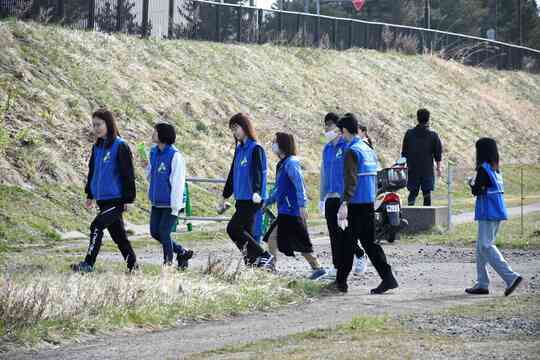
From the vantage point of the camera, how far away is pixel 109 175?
13039 millimetres

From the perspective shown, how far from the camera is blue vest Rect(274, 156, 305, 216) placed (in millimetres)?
13586

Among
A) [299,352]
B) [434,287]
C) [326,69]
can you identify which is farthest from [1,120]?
[326,69]

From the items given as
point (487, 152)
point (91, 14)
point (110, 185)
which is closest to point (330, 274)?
point (487, 152)

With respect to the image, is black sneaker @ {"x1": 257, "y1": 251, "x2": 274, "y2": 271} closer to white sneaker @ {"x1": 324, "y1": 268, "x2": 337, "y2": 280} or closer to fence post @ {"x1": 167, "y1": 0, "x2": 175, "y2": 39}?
white sneaker @ {"x1": 324, "y1": 268, "x2": 337, "y2": 280}

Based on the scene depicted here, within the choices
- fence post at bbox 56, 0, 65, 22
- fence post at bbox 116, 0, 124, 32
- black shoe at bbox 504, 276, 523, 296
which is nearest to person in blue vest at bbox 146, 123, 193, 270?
black shoe at bbox 504, 276, 523, 296

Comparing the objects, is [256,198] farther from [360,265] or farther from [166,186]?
[360,265]

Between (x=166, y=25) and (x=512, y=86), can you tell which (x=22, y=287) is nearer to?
(x=166, y=25)

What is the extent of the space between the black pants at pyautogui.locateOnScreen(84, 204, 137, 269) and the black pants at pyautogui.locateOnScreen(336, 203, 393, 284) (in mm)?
2291

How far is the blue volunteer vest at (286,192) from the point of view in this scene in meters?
13.6

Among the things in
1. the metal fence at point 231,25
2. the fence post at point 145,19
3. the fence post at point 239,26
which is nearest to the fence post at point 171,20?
Answer: the metal fence at point 231,25

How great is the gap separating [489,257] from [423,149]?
733 centimetres

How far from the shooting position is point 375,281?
45.4 ft

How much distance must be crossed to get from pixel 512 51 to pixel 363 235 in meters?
53.4

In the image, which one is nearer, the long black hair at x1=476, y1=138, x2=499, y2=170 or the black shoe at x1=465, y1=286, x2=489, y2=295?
the long black hair at x1=476, y1=138, x2=499, y2=170
